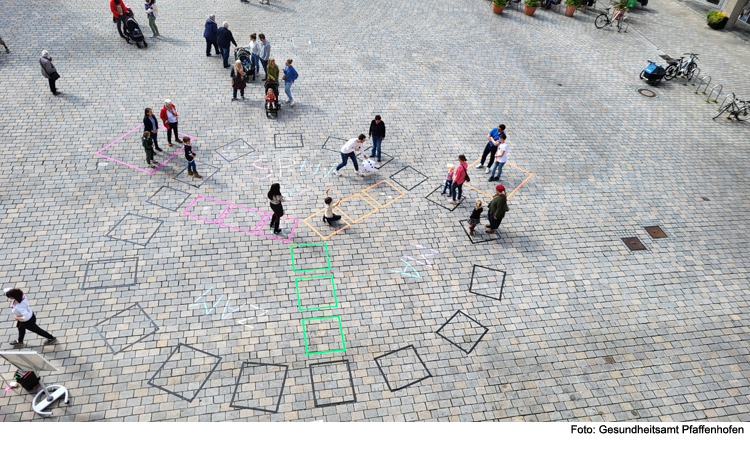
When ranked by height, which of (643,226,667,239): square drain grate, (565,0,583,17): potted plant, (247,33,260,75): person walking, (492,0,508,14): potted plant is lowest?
(643,226,667,239): square drain grate

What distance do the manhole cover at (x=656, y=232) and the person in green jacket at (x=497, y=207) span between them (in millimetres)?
4839

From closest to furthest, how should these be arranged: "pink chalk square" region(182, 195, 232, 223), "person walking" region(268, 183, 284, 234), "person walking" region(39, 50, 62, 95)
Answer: "person walking" region(268, 183, 284, 234) < "pink chalk square" region(182, 195, 232, 223) < "person walking" region(39, 50, 62, 95)

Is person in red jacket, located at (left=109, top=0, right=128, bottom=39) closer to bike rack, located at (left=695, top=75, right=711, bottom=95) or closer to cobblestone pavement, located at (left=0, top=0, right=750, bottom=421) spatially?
cobblestone pavement, located at (left=0, top=0, right=750, bottom=421)

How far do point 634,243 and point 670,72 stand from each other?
41.0 feet

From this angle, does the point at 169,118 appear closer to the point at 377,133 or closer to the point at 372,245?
the point at 377,133

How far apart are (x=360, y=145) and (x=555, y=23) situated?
17.6 metres

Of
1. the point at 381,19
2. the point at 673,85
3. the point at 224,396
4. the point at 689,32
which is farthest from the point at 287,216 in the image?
the point at 689,32

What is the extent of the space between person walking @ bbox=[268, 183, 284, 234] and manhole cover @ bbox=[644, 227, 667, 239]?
35.5 ft

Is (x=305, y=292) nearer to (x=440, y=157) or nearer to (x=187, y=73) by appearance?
(x=440, y=157)

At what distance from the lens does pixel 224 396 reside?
976 cm

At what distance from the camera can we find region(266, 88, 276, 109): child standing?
1712cm

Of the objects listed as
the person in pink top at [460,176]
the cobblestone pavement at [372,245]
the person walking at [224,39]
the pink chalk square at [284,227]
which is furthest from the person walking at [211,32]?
the person in pink top at [460,176]

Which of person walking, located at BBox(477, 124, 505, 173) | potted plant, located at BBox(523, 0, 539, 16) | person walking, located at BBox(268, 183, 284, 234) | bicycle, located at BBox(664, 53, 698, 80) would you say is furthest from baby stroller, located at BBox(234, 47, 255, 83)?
bicycle, located at BBox(664, 53, 698, 80)

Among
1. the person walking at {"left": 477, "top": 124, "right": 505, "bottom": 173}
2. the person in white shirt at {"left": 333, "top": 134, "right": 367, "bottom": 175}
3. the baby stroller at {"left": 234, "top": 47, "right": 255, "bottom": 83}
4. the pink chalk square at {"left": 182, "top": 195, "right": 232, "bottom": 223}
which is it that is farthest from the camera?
the baby stroller at {"left": 234, "top": 47, "right": 255, "bottom": 83}
